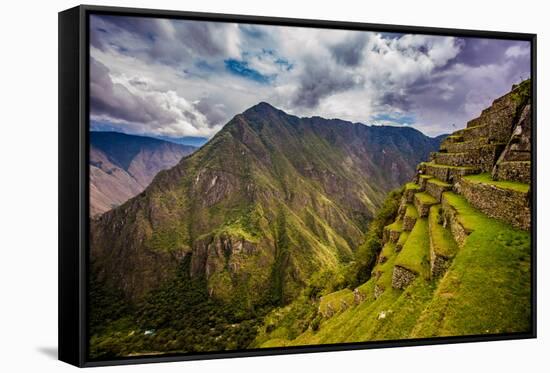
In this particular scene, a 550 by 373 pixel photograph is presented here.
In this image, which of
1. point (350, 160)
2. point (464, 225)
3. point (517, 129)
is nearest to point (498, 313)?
point (464, 225)

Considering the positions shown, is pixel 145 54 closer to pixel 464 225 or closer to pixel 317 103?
pixel 317 103

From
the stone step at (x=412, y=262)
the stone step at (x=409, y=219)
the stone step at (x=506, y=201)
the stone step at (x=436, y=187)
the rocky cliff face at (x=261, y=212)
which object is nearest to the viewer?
the rocky cliff face at (x=261, y=212)

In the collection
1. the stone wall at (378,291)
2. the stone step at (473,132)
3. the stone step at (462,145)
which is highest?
the stone step at (473,132)

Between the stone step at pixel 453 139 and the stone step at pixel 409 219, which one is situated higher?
the stone step at pixel 453 139

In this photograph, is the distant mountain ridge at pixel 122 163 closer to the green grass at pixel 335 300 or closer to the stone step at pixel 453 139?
the green grass at pixel 335 300

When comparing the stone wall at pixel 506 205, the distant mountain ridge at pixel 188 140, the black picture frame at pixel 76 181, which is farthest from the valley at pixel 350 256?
the distant mountain ridge at pixel 188 140

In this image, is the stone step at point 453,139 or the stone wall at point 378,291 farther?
the stone step at point 453,139
